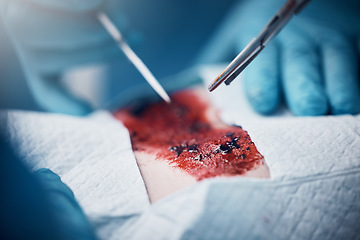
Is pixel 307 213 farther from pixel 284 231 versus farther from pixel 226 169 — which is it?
pixel 226 169

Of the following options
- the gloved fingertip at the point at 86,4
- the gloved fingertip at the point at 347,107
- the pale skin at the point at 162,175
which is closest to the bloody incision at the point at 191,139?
the pale skin at the point at 162,175

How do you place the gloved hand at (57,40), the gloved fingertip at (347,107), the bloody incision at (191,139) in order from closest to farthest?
the bloody incision at (191,139), the gloved fingertip at (347,107), the gloved hand at (57,40)

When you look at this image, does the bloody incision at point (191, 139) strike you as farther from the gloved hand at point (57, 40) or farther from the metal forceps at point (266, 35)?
the gloved hand at point (57, 40)

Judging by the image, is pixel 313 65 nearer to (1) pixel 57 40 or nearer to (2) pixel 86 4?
(2) pixel 86 4

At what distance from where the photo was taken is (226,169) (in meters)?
0.69

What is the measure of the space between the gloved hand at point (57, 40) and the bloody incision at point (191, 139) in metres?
0.50

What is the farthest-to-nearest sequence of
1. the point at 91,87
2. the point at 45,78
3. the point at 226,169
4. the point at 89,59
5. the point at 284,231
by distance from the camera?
the point at 91,87 < the point at 89,59 < the point at 45,78 < the point at 226,169 < the point at 284,231

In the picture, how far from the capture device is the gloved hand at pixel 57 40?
4.38 feet

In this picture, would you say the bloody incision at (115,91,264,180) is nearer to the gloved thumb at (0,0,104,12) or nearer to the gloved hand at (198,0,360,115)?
the gloved hand at (198,0,360,115)

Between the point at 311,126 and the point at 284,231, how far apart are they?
15.0 inches

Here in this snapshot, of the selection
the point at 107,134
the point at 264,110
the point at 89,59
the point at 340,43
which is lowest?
the point at 89,59

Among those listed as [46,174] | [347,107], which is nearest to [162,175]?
[46,174]

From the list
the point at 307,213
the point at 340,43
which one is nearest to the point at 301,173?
the point at 307,213

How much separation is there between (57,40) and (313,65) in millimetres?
1532
